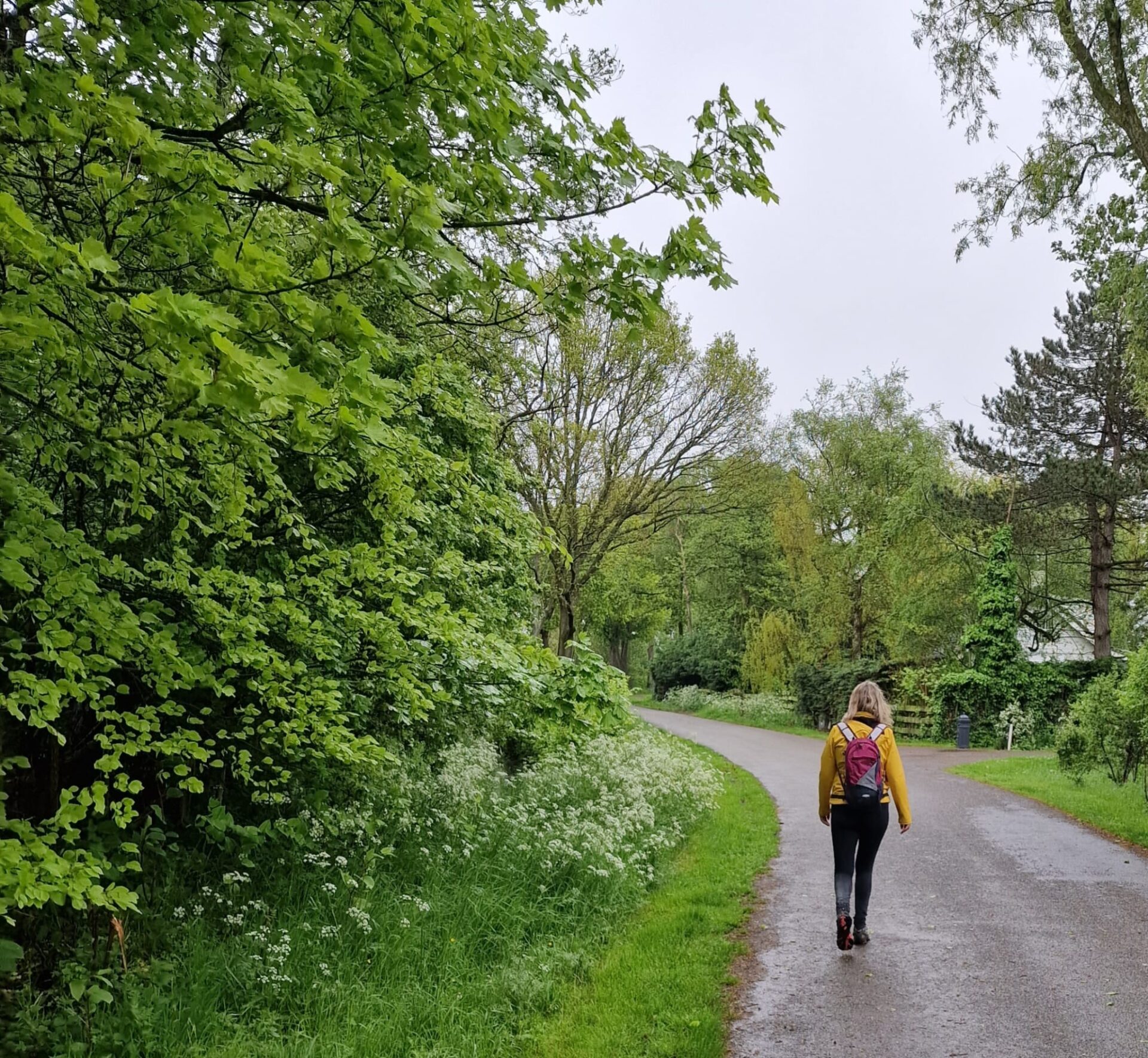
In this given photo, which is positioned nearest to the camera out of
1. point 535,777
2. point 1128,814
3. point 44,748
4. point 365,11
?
point 365,11

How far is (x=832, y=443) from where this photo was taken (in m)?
31.5

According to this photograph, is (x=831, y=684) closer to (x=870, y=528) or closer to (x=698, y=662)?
(x=870, y=528)

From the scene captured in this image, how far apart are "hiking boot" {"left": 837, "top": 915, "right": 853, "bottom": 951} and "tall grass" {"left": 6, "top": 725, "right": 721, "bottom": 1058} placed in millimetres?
1661

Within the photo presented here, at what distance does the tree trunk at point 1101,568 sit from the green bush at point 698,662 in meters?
14.7

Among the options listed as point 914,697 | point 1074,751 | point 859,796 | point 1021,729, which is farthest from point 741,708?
point 859,796

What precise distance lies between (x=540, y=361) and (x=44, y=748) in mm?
14342

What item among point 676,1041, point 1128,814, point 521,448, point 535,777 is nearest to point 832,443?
point 521,448

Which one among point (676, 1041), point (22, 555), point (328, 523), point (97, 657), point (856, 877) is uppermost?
point (328, 523)

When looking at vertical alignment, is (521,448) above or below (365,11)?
above

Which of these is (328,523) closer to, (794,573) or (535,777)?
(535,777)

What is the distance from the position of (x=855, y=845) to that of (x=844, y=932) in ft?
1.92

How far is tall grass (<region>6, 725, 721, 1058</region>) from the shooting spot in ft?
13.6

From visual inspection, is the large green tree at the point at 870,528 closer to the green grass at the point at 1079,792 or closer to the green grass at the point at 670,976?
the green grass at the point at 1079,792

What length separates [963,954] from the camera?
5805 mm
